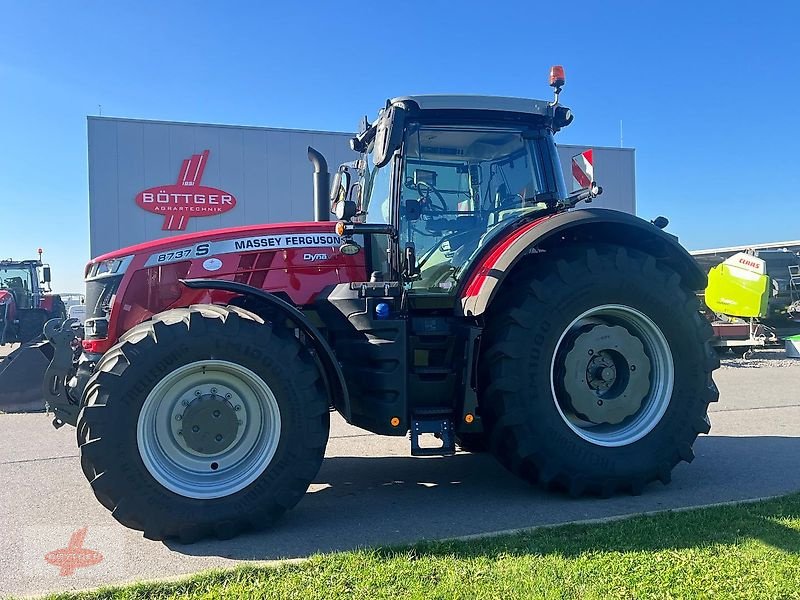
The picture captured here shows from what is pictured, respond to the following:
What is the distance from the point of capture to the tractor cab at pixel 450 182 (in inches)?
166

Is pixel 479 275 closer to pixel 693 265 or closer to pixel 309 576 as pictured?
pixel 693 265

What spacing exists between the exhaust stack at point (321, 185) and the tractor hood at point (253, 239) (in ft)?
1.65

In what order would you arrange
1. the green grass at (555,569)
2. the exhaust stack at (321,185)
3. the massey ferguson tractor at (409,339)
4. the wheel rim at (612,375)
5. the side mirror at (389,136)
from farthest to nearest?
1. the exhaust stack at (321,185)
2. the wheel rim at (612,375)
3. the side mirror at (389,136)
4. the massey ferguson tractor at (409,339)
5. the green grass at (555,569)

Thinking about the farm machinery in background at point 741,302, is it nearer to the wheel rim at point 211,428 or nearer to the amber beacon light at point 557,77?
the amber beacon light at point 557,77

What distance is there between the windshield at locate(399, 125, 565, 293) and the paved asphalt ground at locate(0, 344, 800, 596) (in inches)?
57.3

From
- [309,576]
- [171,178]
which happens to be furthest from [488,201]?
[171,178]

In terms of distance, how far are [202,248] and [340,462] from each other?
6.93 ft

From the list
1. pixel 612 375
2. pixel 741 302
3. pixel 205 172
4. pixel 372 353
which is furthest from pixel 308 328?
pixel 741 302

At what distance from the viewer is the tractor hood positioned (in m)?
4.29

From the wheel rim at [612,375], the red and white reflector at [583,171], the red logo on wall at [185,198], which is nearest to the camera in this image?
the wheel rim at [612,375]

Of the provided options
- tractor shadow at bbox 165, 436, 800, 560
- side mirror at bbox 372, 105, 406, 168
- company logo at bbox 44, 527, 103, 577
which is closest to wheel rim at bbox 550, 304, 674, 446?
tractor shadow at bbox 165, 436, 800, 560

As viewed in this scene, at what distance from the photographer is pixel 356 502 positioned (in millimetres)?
4148

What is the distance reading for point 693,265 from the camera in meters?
4.36

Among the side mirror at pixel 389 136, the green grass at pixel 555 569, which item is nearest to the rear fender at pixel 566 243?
the side mirror at pixel 389 136
